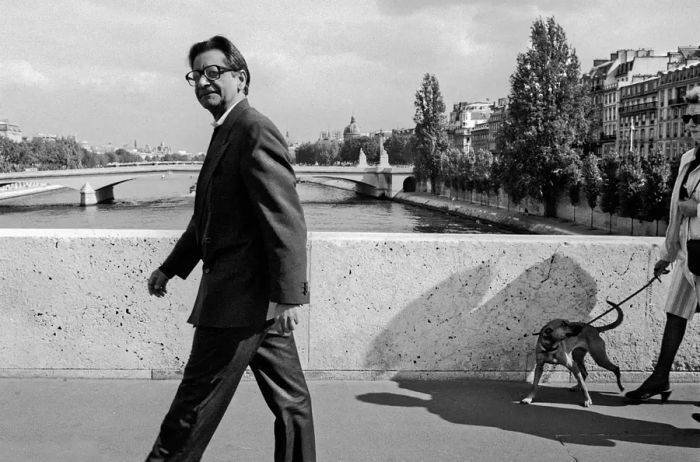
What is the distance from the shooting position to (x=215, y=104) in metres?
2.25

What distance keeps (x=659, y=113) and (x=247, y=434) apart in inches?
2365

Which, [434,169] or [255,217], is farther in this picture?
[434,169]

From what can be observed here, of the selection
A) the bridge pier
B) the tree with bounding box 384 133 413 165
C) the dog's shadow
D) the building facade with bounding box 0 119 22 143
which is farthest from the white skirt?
the building facade with bounding box 0 119 22 143

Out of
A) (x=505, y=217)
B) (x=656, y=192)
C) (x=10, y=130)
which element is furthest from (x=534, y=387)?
(x=10, y=130)

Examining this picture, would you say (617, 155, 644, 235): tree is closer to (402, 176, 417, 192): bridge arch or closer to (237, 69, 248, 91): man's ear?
(237, 69, 248, 91): man's ear

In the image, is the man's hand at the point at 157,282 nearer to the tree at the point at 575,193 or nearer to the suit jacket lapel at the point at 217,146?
the suit jacket lapel at the point at 217,146

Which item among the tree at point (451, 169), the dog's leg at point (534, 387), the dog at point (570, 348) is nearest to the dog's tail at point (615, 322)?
the dog at point (570, 348)

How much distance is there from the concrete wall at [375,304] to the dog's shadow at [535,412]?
14 cm

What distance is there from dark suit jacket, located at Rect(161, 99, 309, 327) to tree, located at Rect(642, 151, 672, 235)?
88.1 ft

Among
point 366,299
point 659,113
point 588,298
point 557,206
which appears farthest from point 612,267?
point 659,113

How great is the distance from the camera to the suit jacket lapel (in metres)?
2.18

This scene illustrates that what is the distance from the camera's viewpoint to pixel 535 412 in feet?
10.6

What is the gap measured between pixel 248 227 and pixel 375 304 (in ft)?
5.21

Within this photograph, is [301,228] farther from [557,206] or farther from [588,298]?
[557,206]
